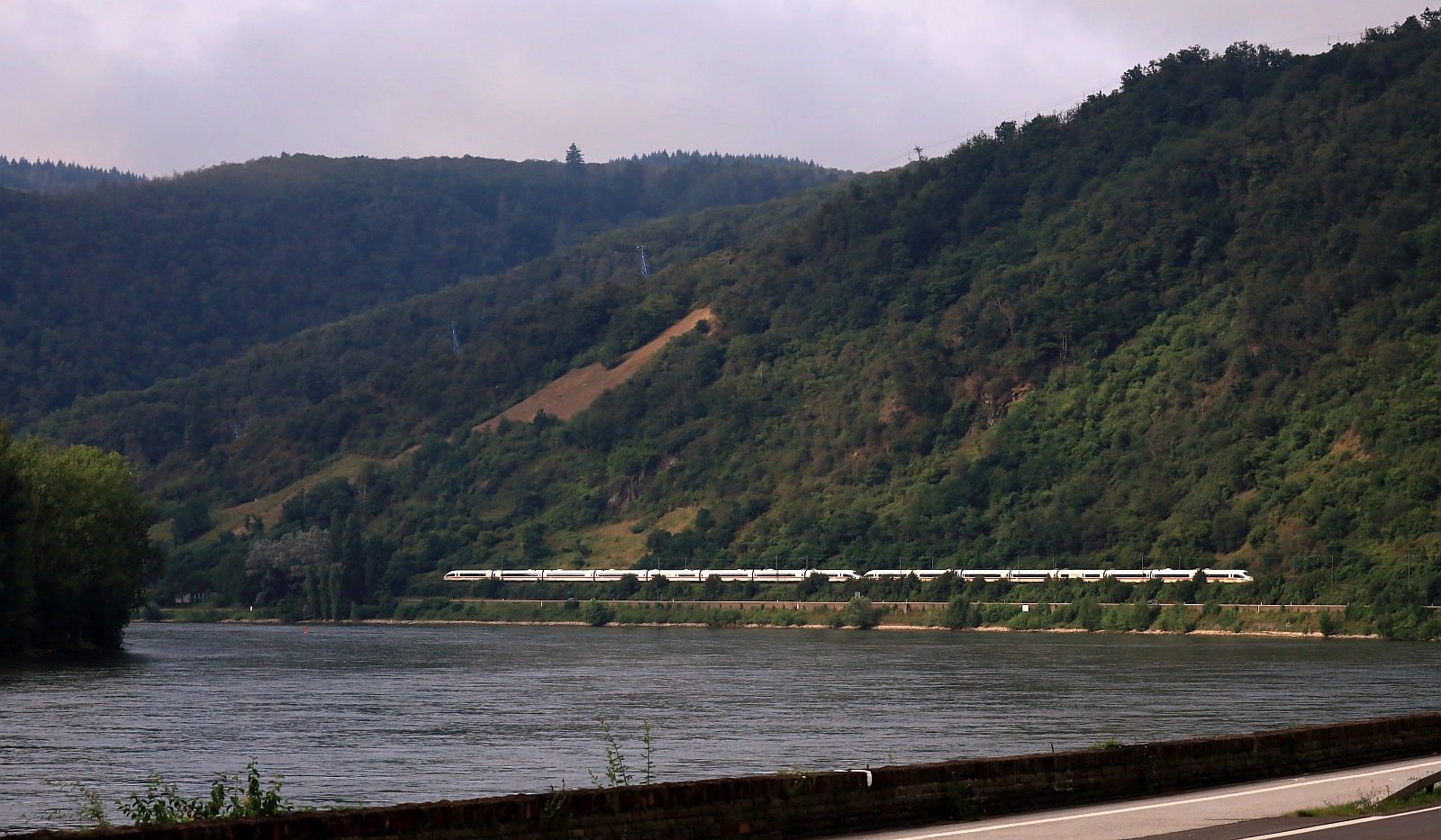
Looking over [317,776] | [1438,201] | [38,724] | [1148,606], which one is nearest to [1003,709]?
[317,776]

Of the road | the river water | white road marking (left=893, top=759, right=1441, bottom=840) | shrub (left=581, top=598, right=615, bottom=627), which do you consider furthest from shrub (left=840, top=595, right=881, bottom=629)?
the road

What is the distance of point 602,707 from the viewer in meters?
75.9

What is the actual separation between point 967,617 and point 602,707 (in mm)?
93541

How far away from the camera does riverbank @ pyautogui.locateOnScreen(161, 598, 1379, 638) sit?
141250mm

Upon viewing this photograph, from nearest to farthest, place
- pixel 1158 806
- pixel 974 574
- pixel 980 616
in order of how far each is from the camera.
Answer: pixel 1158 806, pixel 980 616, pixel 974 574

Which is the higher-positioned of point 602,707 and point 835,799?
point 835,799

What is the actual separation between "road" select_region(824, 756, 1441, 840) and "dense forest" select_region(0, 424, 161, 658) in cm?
7777

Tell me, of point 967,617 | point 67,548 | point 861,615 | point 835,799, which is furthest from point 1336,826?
point 861,615

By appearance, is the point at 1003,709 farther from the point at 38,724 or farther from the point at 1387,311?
the point at 1387,311

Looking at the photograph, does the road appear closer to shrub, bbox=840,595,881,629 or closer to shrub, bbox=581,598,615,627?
shrub, bbox=840,595,881,629

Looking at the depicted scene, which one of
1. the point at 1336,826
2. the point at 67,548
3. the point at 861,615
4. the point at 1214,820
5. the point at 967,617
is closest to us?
the point at 1336,826

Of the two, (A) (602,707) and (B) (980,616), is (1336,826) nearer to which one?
(A) (602,707)

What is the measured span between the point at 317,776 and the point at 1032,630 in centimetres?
11606

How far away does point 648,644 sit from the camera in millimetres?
139625
